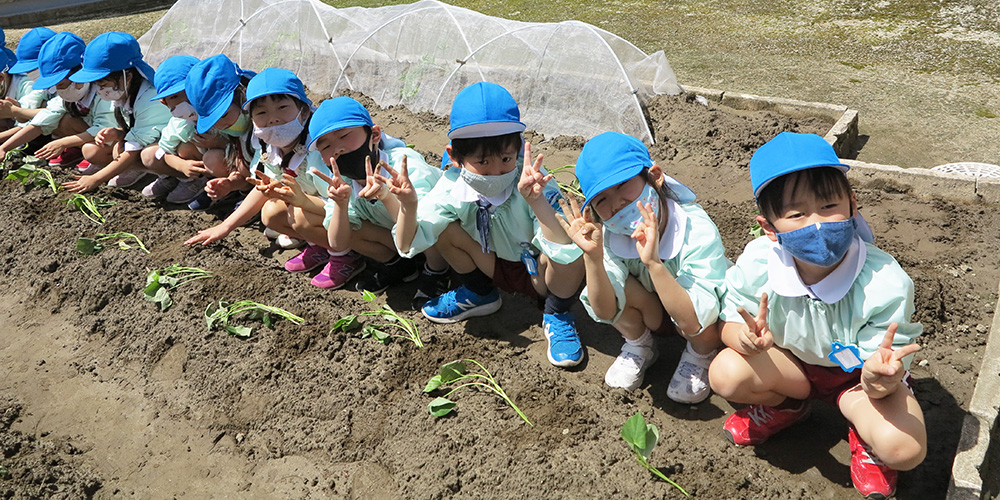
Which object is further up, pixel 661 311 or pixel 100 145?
pixel 661 311

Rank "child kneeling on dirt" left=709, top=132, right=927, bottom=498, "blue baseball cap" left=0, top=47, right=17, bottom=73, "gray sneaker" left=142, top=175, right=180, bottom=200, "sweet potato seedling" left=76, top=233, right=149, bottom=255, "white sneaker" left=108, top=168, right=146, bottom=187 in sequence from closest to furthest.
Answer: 1. "child kneeling on dirt" left=709, top=132, right=927, bottom=498
2. "sweet potato seedling" left=76, top=233, right=149, bottom=255
3. "gray sneaker" left=142, top=175, right=180, bottom=200
4. "white sneaker" left=108, top=168, right=146, bottom=187
5. "blue baseball cap" left=0, top=47, right=17, bottom=73

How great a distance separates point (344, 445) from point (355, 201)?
4.59ft

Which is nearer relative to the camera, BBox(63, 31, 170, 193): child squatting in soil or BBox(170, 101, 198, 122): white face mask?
BBox(170, 101, 198, 122): white face mask

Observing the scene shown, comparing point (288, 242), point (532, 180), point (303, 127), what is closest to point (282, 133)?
point (303, 127)

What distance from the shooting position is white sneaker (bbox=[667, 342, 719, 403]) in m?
3.04

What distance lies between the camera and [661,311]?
10.7 feet

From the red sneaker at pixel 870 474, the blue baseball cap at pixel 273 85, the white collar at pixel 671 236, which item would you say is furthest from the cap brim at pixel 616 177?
the blue baseball cap at pixel 273 85

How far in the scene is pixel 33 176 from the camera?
588 cm

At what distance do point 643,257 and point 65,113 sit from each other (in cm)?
539

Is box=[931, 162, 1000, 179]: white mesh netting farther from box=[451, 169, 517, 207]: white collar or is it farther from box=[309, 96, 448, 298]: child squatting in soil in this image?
box=[309, 96, 448, 298]: child squatting in soil

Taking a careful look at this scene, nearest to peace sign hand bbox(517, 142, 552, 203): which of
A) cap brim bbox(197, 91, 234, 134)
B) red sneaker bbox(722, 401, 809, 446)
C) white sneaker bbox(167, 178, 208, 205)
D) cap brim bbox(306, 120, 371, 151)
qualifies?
cap brim bbox(306, 120, 371, 151)

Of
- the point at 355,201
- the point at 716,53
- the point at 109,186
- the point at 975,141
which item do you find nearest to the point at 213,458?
the point at 355,201

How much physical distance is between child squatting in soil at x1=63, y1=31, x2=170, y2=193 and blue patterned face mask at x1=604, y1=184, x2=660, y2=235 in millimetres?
3846

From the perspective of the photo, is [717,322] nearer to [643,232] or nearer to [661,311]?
[661,311]
